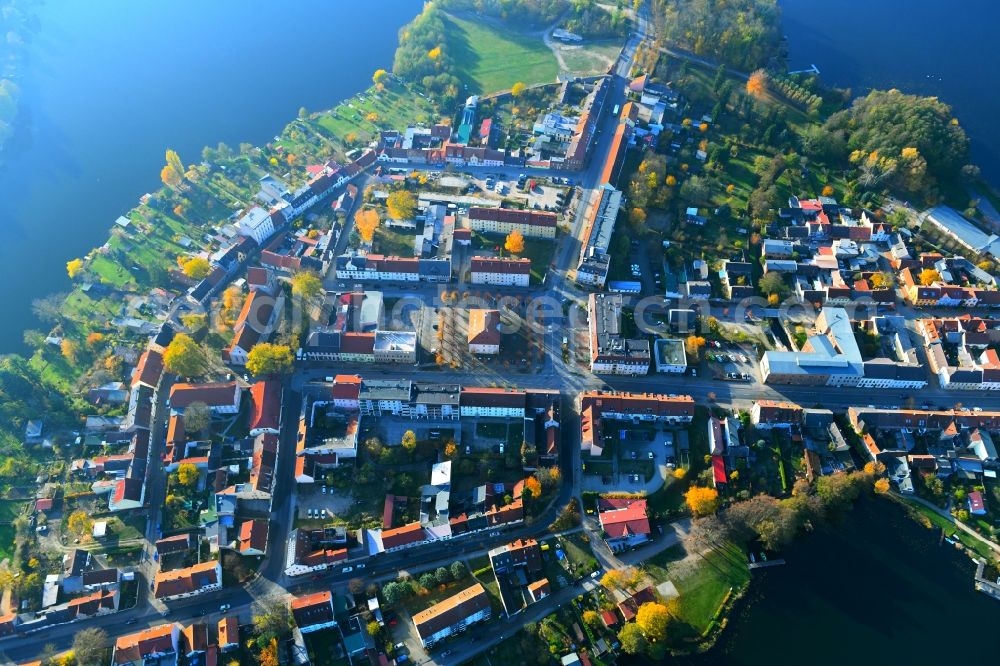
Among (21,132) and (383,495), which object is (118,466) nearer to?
(383,495)

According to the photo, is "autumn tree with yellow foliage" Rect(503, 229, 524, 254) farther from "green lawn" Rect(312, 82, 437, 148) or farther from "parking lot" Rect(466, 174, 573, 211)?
"green lawn" Rect(312, 82, 437, 148)

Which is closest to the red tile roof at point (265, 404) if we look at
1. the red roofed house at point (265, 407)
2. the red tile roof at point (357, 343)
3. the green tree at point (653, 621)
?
the red roofed house at point (265, 407)

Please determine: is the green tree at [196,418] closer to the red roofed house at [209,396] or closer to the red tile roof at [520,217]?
the red roofed house at [209,396]

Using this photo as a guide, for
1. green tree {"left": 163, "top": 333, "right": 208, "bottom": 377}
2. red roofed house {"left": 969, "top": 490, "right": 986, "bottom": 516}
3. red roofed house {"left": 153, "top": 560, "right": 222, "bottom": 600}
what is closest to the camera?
red roofed house {"left": 153, "top": 560, "right": 222, "bottom": 600}

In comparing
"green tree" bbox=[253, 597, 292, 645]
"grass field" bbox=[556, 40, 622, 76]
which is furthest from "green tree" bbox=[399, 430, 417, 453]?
"grass field" bbox=[556, 40, 622, 76]

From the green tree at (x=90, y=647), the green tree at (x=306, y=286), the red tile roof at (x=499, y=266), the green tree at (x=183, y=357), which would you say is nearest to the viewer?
the green tree at (x=90, y=647)

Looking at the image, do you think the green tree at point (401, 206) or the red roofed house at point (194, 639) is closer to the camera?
the red roofed house at point (194, 639)

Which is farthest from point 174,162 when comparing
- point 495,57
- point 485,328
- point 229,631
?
point 229,631
